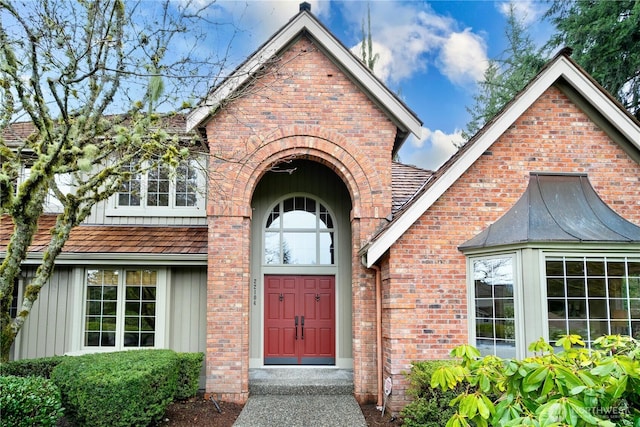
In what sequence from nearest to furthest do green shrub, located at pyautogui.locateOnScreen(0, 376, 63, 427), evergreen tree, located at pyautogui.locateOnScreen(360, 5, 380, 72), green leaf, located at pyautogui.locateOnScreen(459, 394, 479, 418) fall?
green leaf, located at pyautogui.locateOnScreen(459, 394, 479, 418)
green shrub, located at pyautogui.locateOnScreen(0, 376, 63, 427)
evergreen tree, located at pyautogui.locateOnScreen(360, 5, 380, 72)

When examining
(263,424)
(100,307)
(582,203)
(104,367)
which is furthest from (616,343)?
(100,307)

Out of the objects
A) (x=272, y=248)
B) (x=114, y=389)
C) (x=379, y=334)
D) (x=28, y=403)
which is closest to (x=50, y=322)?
(x=28, y=403)

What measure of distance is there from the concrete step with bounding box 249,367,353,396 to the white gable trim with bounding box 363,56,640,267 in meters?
2.93

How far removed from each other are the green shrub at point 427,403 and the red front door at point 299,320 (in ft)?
11.6

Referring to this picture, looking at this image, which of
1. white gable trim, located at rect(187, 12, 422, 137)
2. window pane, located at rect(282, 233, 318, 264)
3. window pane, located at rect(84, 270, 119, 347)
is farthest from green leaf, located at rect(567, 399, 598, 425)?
window pane, located at rect(84, 270, 119, 347)

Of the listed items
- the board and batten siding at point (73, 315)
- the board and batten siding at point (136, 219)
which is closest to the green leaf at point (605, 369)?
the board and batten siding at point (73, 315)

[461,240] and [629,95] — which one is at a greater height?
[629,95]

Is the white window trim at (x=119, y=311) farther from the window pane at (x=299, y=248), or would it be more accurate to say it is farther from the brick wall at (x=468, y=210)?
the brick wall at (x=468, y=210)

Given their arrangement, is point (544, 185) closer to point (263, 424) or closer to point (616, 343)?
point (616, 343)

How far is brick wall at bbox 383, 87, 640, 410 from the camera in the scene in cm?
729

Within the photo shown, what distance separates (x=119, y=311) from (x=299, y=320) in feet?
13.1

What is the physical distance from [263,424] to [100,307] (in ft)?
16.2

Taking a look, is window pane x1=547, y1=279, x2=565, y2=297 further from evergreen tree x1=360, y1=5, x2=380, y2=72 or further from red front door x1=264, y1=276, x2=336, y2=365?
evergreen tree x1=360, y1=5, x2=380, y2=72

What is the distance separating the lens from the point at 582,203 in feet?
23.8
